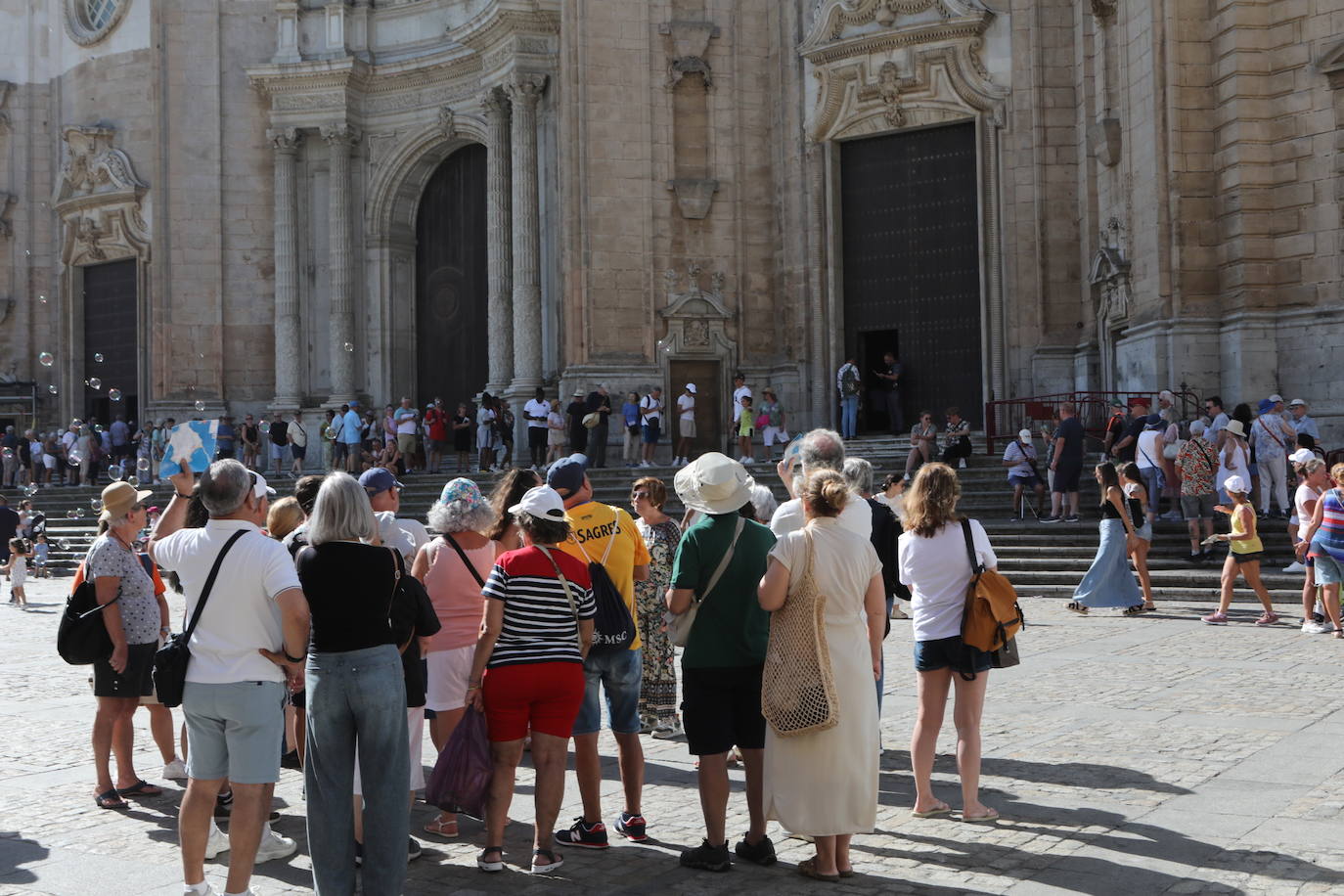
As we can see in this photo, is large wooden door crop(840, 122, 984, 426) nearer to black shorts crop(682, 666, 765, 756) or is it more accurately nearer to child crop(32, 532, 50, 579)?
child crop(32, 532, 50, 579)

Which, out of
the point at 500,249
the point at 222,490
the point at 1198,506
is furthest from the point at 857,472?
the point at 500,249

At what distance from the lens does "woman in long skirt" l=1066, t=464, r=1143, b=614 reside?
585 inches

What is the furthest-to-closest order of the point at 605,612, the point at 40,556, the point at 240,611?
1. the point at 40,556
2. the point at 605,612
3. the point at 240,611

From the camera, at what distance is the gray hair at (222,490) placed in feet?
19.1

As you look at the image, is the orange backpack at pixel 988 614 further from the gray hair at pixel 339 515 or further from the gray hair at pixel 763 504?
the gray hair at pixel 339 515

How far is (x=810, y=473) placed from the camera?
255 inches

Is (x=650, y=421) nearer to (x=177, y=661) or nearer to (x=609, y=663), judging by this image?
(x=609, y=663)

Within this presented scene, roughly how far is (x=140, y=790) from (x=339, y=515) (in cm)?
331

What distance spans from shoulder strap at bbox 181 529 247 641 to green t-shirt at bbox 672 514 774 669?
1902 mm

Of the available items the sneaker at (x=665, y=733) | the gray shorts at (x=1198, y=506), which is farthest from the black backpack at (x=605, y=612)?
the gray shorts at (x=1198, y=506)

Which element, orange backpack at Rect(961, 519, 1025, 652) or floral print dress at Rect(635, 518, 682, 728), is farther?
floral print dress at Rect(635, 518, 682, 728)

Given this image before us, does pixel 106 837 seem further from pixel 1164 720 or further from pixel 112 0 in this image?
pixel 112 0

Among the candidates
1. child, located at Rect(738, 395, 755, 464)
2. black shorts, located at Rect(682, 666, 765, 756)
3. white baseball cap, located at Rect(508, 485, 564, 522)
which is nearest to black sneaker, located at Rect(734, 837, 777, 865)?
black shorts, located at Rect(682, 666, 765, 756)

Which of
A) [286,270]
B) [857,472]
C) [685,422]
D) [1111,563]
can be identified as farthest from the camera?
[286,270]
